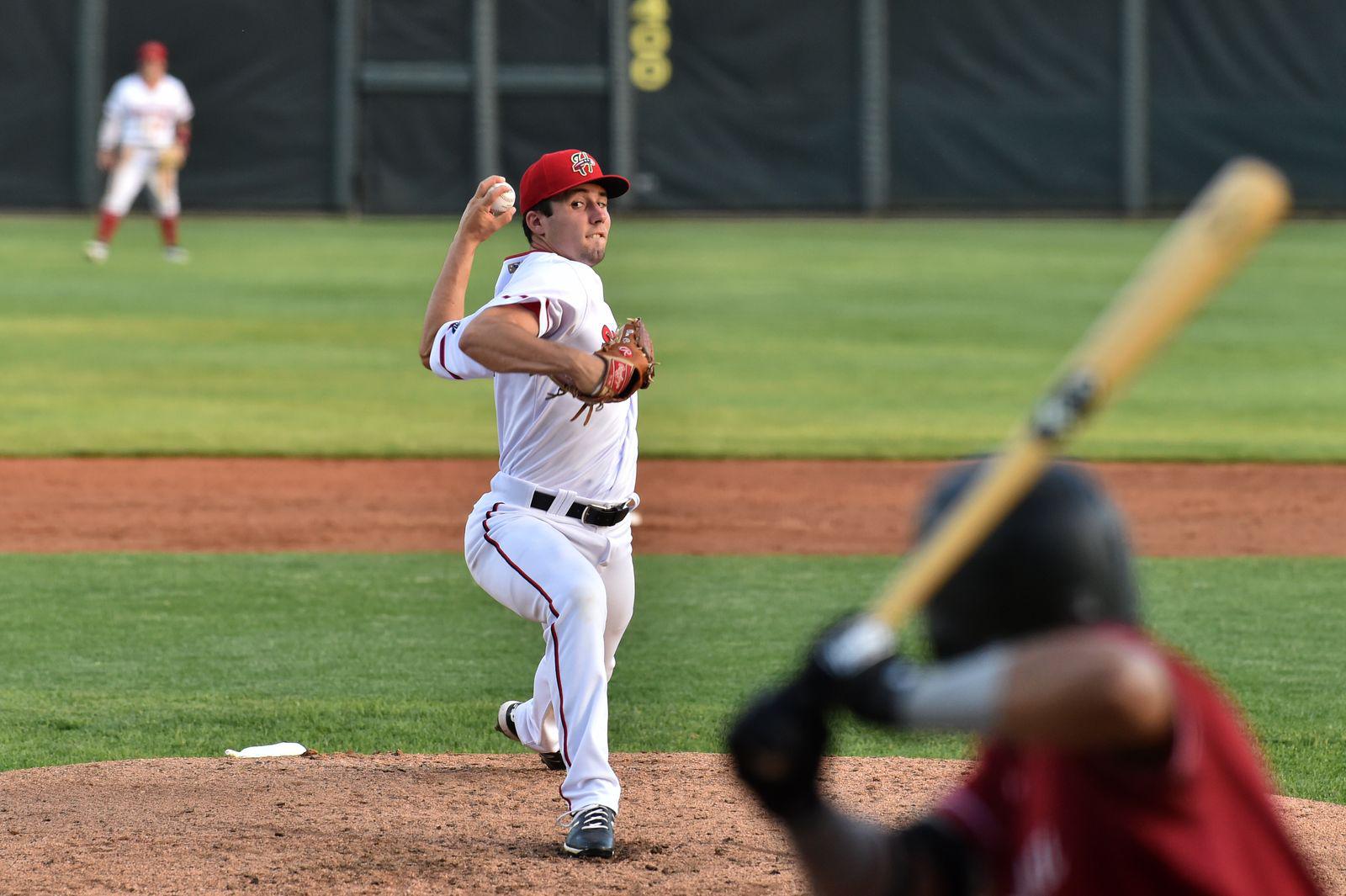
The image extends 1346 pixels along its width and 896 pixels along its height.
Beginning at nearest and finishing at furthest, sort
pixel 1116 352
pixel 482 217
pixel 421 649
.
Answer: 1. pixel 1116 352
2. pixel 482 217
3. pixel 421 649

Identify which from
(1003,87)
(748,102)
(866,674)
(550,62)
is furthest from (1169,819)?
(1003,87)

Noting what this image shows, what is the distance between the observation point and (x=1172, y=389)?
51.3 feet

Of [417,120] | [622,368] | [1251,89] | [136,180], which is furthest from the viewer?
[1251,89]

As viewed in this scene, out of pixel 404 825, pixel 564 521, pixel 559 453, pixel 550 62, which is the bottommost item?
pixel 404 825

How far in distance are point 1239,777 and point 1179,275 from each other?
56 centimetres

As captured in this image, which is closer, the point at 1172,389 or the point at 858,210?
the point at 1172,389

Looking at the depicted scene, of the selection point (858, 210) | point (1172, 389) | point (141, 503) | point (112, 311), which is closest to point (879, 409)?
point (1172, 389)

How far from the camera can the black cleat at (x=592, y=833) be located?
15.6 ft

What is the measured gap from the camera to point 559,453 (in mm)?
5059

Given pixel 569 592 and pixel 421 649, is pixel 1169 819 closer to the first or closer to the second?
pixel 569 592

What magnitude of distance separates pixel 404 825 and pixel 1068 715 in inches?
140

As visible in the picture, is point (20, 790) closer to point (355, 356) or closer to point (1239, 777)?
point (1239, 777)

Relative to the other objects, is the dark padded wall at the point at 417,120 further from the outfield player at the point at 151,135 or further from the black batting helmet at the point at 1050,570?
the black batting helmet at the point at 1050,570

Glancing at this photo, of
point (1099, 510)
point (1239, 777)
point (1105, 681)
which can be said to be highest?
point (1099, 510)
